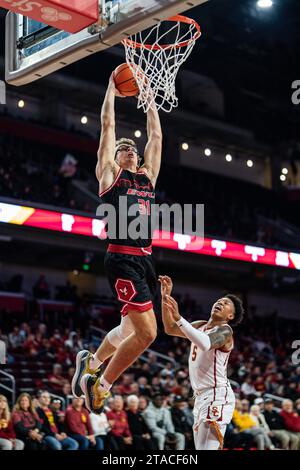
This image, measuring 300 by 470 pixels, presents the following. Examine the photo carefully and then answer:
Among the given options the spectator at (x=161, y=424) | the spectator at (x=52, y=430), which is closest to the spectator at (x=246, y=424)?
the spectator at (x=161, y=424)

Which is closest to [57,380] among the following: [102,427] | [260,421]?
[102,427]

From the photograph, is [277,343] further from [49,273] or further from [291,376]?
[49,273]

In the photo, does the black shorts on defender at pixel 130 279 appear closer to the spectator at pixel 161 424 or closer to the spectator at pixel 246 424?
the spectator at pixel 161 424

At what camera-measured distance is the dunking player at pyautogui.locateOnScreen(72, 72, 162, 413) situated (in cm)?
628

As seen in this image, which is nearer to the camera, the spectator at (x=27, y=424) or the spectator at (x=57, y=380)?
the spectator at (x=27, y=424)

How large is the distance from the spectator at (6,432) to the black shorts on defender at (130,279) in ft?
20.4

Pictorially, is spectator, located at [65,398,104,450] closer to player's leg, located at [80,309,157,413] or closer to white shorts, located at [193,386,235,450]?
white shorts, located at [193,386,235,450]

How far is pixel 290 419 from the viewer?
1573 centimetres

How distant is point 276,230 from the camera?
95.5 ft

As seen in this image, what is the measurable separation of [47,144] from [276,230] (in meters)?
8.73

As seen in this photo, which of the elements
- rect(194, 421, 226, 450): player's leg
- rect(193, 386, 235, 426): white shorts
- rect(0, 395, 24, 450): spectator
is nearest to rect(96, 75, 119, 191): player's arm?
rect(193, 386, 235, 426): white shorts

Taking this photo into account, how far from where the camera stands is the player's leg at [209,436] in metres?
7.13

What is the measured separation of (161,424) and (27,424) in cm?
269

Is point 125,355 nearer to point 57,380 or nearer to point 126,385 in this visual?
point 57,380
